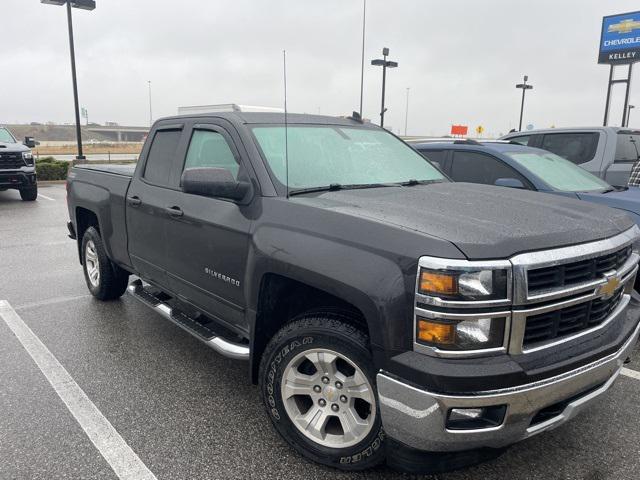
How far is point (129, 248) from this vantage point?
4.29m

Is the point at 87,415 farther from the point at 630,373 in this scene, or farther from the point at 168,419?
the point at 630,373

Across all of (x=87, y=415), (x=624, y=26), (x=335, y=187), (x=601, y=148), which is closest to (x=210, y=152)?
(x=335, y=187)

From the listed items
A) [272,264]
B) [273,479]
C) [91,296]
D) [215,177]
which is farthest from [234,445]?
[91,296]

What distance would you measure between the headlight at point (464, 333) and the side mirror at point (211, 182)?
136 cm

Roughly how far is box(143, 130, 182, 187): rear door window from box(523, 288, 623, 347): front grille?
2729 mm

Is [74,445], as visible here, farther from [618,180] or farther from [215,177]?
[618,180]

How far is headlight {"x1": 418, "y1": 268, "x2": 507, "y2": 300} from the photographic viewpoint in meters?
1.99

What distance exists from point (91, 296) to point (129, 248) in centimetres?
153

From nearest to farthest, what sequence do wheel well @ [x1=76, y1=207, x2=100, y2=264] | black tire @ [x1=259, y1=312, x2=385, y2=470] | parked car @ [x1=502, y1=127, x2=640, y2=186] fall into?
black tire @ [x1=259, y1=312, x2=385, y2=470]
wheel well @ [x1=76, y1=207, x2=100, y2=264]
parked car @ [x1=502, y1=127, x2=640, y2=186]

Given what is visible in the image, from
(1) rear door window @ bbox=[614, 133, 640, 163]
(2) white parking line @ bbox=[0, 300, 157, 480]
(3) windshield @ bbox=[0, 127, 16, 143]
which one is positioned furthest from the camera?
(3) windshield @ bbox=[0, 127, 16, 143]

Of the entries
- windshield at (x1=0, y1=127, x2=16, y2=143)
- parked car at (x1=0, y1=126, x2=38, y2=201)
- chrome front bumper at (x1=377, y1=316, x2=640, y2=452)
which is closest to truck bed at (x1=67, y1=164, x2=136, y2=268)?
chrome front bumper at (x1=377, y1=316, x2=640, y2=452)

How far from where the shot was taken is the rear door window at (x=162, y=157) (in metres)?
3.84

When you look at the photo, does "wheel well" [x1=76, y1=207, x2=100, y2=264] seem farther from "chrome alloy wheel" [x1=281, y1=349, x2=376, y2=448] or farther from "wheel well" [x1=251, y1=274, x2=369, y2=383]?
"chrome alloy wheel" [x1=281, y1=349, x2=376, y2=448]

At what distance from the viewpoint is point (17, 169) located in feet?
40.6
